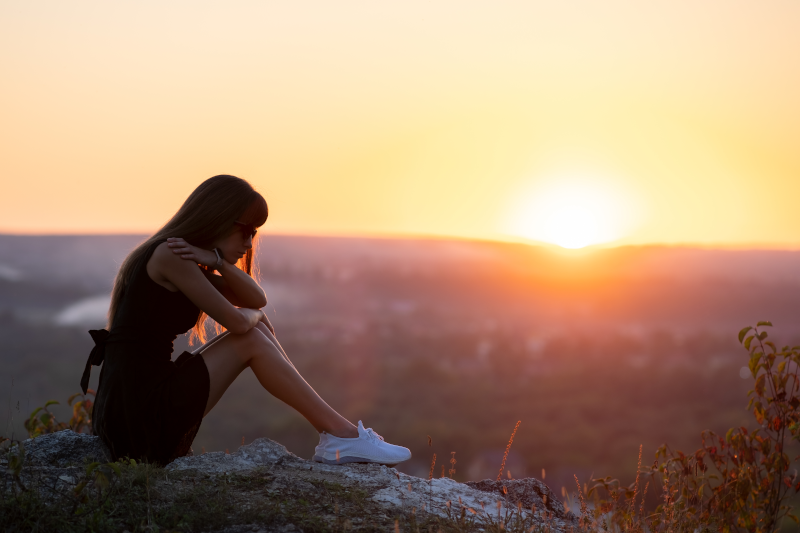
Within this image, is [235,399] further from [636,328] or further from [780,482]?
[780,482]

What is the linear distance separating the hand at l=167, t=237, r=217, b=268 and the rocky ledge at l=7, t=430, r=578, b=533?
3.60ft

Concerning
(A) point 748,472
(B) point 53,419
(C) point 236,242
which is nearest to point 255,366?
(C) point 236,242

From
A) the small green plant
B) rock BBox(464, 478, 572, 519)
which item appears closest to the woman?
rock BBox(464, 478, 572, 519)

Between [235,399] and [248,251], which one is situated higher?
[248,251]

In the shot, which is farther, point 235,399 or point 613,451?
point 235,399

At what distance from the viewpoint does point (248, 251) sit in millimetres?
4316

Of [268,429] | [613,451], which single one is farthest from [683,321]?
[268,429]

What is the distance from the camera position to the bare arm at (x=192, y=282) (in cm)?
354

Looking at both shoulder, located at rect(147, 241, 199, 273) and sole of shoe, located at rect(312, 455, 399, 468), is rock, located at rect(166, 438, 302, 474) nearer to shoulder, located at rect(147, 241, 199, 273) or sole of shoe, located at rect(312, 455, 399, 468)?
sole of shoe, located at rect(312, 455, 399, 468)

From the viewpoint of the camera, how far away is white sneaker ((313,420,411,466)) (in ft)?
12.8

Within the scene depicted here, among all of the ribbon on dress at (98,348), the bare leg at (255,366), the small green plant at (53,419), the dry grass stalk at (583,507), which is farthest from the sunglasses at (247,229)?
the dry grass stalk at (583,507)

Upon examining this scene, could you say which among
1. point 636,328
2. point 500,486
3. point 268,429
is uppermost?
point 500,486

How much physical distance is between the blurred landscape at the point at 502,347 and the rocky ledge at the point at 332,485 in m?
43.3

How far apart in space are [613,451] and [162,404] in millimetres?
54371
